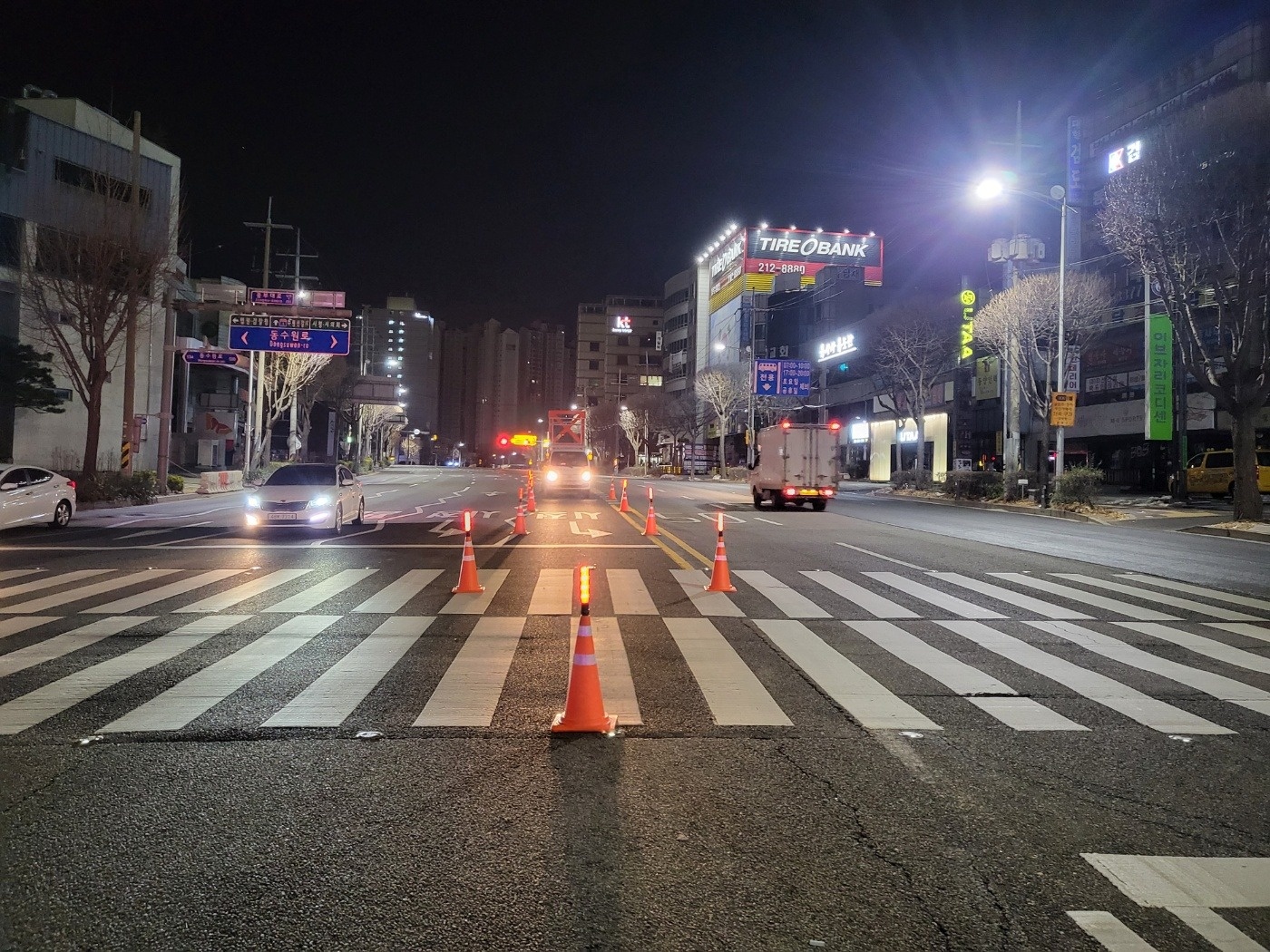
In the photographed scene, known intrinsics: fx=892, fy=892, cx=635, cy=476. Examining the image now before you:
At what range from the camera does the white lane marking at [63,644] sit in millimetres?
7277

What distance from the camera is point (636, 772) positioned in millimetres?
4906

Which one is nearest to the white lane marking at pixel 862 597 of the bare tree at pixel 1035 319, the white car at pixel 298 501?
the white car at pixel 298 501

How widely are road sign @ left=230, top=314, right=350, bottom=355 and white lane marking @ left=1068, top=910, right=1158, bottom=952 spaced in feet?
127

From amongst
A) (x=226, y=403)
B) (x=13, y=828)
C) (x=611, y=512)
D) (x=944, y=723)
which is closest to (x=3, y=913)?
(x=13, y=828)

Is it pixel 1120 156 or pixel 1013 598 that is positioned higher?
pixel 1120 156

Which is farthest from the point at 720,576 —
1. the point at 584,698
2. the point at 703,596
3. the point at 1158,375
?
the point at 1158,375

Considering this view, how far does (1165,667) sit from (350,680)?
22.2 feet

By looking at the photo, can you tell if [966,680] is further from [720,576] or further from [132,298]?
[132,298]

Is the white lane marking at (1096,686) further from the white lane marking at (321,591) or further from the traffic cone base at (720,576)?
the white lane marking at (321,591)

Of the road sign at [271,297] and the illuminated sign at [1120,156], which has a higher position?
the illuminated sign at [1120,156]

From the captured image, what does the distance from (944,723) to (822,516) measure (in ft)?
69.6

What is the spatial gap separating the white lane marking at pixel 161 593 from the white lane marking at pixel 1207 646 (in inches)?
427

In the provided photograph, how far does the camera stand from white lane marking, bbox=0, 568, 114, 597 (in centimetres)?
1096

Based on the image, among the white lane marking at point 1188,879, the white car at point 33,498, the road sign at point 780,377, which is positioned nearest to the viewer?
the white lane marking at point 1188,879
